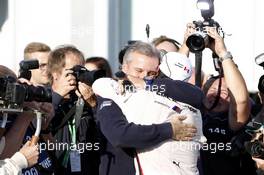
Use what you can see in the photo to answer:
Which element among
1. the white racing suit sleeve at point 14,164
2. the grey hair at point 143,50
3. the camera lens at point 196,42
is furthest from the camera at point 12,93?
the camera lens at point 196,42

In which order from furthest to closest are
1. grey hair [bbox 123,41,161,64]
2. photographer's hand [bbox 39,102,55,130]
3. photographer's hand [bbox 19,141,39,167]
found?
grey hair [bbox 123,41,161,64] < photographer's hand [bbox 39,102,55,130] < photographer's hand [bbox 19,141,39,167]

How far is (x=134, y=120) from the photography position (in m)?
3.36

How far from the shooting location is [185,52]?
4.43 m

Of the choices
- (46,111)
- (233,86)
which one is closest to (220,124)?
(233,86)

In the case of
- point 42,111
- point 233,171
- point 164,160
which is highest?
point 42,111

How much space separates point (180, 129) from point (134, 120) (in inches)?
8.7

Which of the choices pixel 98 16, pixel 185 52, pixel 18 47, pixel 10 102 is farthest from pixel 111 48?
pixel 10 102

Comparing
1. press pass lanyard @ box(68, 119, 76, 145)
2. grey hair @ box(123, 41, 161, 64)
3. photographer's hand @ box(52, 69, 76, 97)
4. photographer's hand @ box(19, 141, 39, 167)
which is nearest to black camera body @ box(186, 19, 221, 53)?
grey hair @ box(123, 41, 161, 64)

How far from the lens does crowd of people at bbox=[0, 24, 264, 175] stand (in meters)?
3.30

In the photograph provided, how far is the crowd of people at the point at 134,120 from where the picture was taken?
130 inches

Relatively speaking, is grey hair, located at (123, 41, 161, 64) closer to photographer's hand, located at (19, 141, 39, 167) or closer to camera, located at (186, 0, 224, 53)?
camera, located at (186, 0, 224, 53)

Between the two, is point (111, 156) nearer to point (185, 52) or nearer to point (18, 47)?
point (185, 52)

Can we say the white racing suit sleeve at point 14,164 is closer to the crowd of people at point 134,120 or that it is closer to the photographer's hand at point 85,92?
the crowd of people at point 134,120

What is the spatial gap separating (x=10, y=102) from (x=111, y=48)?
3.21 m
